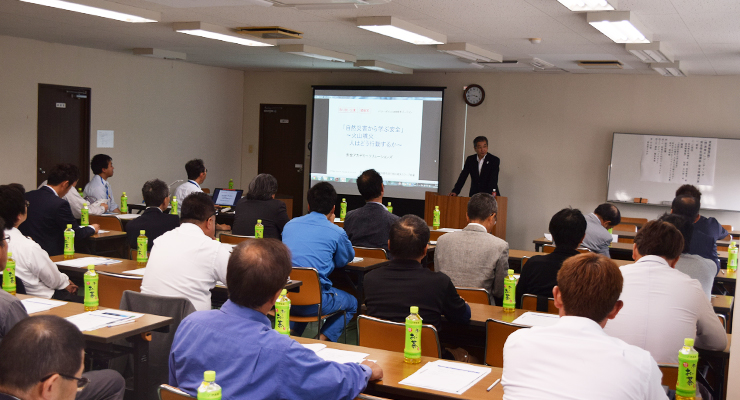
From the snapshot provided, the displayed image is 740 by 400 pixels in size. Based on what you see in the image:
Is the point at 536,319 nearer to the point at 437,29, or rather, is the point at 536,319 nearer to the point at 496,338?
the point at 496,338

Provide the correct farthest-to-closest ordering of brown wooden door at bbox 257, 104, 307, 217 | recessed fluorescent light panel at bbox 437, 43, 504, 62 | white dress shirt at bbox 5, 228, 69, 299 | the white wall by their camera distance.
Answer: brown wooden door at bbox 257, 104, 307, 217, the white wall, recessed fluorescent light panel at bbox 437, 43, 504, 62, white dress shirt at bbox 5, 228, 69, 299

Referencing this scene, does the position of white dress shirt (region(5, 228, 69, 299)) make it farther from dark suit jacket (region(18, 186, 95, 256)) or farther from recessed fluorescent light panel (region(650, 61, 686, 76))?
recessed fluorescent light panel (region(650, 61, 686, 76))

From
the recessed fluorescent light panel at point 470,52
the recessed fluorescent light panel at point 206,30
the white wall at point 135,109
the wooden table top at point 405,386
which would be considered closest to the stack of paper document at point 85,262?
the wooden table top at point 405,386

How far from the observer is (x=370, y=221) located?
547 centimetres

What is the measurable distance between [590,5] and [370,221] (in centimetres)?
237

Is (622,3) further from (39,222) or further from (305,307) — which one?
(39,222)

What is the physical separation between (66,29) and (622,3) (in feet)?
19.8

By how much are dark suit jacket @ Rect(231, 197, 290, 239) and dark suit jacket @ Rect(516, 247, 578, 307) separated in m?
2.54

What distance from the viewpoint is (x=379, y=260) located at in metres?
5.00

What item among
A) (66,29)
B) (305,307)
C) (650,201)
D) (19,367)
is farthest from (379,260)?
(650,201)

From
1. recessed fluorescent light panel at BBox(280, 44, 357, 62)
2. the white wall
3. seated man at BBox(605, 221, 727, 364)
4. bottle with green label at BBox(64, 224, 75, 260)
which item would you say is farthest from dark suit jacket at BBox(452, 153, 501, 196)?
seated man at BBox(605, 221, 727, 364)

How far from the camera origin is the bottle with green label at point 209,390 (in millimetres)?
1739

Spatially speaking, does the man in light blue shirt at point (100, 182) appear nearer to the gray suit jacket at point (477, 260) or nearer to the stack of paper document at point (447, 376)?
the gray suit jacket at point (477, 260)

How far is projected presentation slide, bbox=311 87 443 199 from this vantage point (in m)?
10.4
